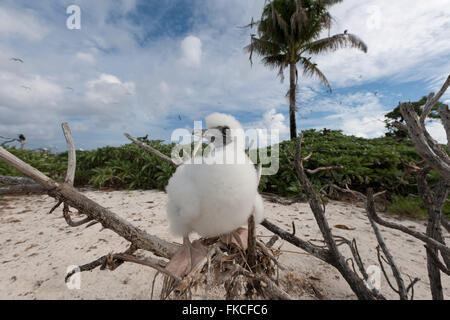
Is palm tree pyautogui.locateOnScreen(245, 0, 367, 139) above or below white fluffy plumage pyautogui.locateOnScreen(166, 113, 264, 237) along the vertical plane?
above

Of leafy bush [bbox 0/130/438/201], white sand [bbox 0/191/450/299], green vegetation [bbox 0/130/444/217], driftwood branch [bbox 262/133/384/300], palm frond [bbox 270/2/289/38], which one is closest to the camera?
driftwood branch [bbox 262/133/384/300]

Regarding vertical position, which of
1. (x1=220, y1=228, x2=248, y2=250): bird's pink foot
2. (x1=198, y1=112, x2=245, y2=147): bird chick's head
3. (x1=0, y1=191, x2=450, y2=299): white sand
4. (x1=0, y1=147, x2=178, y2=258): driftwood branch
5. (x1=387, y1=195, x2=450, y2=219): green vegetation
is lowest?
(x1=0, y1=191, x2=450, y2=299): white sand

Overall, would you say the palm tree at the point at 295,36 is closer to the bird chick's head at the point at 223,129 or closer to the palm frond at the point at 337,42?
the palm frond at the point at 337,42

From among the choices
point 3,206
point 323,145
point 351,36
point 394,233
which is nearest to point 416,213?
point 394,233

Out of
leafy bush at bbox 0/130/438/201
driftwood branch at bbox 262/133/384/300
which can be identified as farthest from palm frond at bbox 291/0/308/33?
driftwood branch at bbox 262/133/384/300

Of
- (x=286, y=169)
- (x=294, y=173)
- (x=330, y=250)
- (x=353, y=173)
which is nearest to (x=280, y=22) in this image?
(x=286, y=169)

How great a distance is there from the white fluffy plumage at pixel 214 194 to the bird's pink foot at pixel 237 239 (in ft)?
0.43

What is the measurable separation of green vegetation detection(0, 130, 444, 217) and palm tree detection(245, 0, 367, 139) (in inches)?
263

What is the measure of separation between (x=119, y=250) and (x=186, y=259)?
1666 millimetres

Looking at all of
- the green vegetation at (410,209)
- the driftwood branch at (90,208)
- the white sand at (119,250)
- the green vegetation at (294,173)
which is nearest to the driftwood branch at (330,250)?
the white sand at (119,250)

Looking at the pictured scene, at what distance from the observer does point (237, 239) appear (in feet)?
4.41

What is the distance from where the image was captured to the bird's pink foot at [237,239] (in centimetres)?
131

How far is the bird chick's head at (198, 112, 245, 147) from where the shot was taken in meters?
1.31

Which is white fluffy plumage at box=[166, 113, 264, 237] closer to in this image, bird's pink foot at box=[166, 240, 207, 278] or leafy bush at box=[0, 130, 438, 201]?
bird's pink foot at box=[166, 240, 207, 278]
